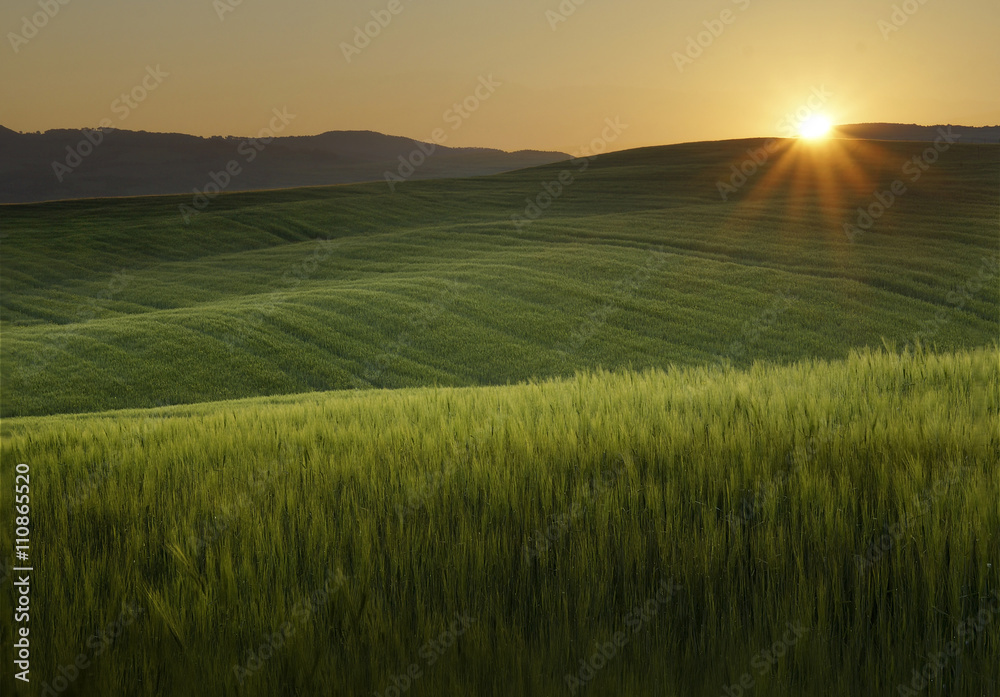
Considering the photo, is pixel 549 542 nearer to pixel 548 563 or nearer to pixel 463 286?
pixel 548 563

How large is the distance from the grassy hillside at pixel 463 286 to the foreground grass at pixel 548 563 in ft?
28.8

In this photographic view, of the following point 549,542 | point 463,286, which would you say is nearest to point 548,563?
point 549,542

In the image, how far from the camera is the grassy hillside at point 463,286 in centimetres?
2548

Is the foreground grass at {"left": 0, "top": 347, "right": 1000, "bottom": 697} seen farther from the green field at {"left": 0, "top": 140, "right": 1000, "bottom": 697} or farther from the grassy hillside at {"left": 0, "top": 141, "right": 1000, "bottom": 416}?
the grassy hillside at {"left": 0, "top": 141, "right": 1000, "bottom": 416}

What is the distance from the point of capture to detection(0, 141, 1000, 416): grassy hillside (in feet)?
83.6

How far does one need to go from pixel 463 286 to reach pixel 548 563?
3332 centimetres

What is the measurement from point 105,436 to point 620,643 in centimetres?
457

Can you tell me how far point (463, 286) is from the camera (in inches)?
1398

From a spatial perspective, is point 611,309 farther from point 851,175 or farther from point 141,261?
point 851,175

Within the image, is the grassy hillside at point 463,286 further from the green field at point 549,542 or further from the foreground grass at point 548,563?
the foreground grass at point 548,563

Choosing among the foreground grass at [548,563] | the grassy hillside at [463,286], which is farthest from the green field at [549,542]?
the grassy hillside at [463,286]

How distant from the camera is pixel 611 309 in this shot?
34250 millimetres

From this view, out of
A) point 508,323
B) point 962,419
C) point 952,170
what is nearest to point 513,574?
point 962,419

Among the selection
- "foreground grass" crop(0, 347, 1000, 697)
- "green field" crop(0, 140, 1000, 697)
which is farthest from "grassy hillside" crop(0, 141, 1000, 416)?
"foreground grass" crop(0, 347, 1000, 697)
